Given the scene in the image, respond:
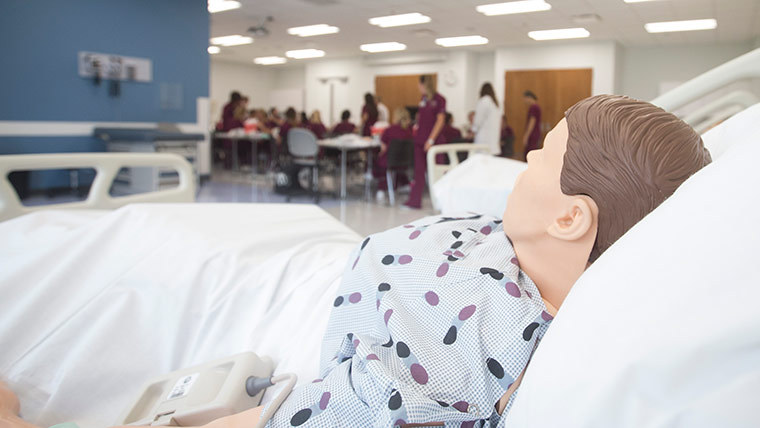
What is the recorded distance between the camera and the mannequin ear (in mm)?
614

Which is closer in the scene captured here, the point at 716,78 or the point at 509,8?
the point at 716,78

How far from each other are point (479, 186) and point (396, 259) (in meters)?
1.18

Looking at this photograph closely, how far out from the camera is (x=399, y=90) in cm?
1220

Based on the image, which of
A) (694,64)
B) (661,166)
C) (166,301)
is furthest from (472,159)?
(694,64)

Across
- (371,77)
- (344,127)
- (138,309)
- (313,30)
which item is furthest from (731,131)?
(371,77)

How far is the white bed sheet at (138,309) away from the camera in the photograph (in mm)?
949

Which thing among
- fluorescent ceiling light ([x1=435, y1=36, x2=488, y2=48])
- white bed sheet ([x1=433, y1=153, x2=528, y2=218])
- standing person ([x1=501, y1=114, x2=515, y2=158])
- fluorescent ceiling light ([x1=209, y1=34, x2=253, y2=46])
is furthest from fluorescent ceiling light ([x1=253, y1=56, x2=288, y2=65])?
white bed sheet ([x1=433, y1=153, x2=528, y2=218])

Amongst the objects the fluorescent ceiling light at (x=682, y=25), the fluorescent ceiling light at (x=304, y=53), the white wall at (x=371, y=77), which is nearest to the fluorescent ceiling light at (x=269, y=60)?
the fluorescent ceiling light at (x=304, y=53)

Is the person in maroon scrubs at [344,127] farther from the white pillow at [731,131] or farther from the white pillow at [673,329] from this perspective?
the white pillow at [673,329]

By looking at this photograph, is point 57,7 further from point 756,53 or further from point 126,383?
point 756,53

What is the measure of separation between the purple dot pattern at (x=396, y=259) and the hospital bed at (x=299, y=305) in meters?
0.22

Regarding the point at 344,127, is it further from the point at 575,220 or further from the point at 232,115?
the point at 575,220

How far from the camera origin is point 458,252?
76 cm

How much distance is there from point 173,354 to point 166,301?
10cm
